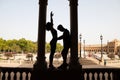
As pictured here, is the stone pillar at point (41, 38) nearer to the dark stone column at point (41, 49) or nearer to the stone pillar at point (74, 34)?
the dark stone column at point (41, 49)

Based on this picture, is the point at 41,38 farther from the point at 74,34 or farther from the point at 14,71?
the point at 14,71

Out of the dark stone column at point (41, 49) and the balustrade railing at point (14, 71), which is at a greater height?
the dark stone column at point (41, 49)

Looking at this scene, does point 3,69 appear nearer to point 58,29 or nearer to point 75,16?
point 58,29

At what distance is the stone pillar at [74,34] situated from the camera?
35.7ft

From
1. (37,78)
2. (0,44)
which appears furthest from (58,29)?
(0,44)

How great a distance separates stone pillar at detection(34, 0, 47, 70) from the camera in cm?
1079

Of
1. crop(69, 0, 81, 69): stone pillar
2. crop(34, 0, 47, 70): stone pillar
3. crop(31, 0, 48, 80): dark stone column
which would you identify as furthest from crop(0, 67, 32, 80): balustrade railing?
crop(69, 0, 81, 69): stone pillar

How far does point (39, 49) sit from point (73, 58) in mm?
1747

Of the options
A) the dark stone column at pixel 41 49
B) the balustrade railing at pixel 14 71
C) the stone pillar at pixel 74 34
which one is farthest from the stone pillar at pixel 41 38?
the stone pillar at pixel 74 34

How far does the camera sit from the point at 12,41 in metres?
156

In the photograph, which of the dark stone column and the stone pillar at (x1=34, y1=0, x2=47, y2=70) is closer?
the dark stone column

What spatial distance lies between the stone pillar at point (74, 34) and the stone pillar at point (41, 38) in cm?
137

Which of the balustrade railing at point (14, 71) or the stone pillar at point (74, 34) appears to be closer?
the balustrade railing at point (14, 71)

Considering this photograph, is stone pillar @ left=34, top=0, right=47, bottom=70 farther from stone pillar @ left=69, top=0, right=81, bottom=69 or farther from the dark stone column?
stone pillar @ left=69, top=0, right=81, bottom=69
